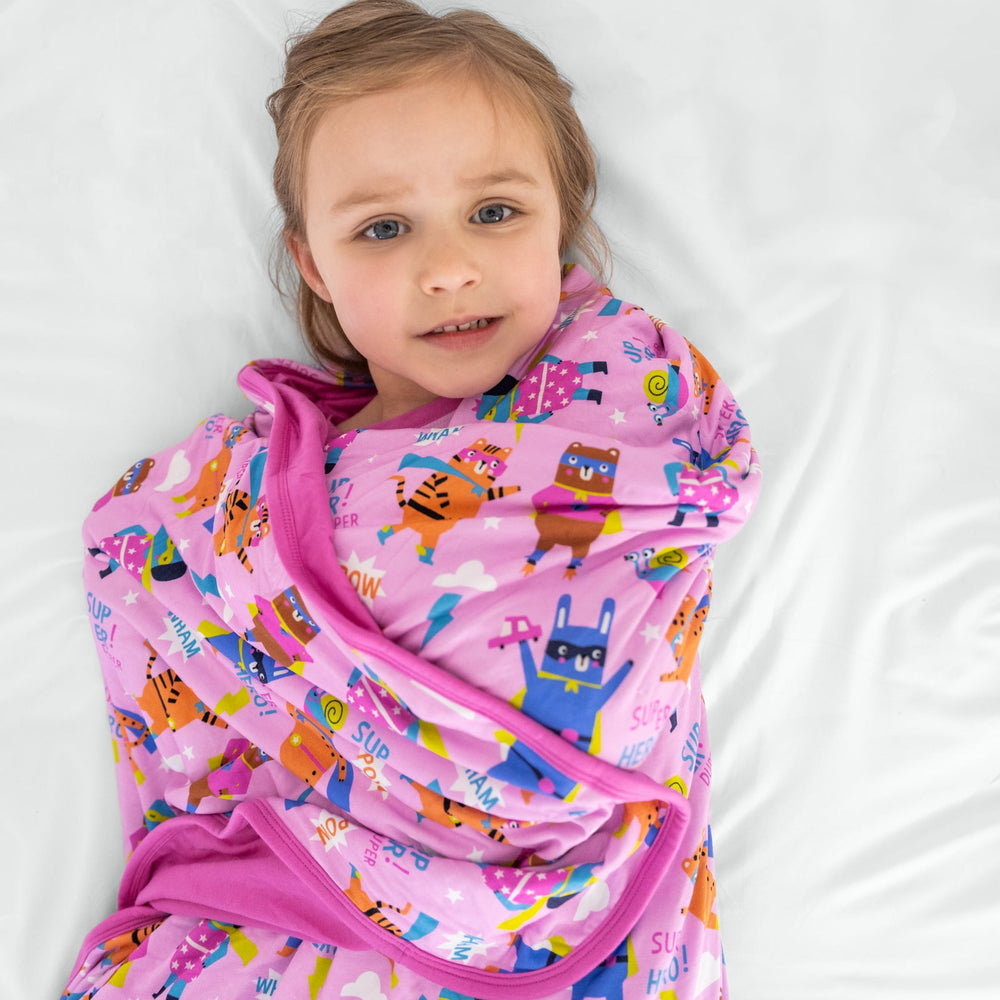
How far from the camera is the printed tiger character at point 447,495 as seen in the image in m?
0.95

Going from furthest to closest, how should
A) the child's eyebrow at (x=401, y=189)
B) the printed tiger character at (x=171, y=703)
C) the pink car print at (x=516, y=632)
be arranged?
the printed tiger character at (x=171, y=703) < the child's eyebrow at (x=401, y=189) < the pink car print at (x=516, y=632)

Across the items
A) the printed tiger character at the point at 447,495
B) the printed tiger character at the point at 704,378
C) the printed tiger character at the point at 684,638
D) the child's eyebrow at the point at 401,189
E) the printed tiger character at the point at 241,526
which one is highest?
the child's eyebrow at the point at 401,189

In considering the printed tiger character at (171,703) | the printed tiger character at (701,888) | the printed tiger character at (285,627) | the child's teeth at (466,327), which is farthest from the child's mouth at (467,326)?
the printed tiger character at (701,888)

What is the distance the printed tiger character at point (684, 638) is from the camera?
3.11 feet

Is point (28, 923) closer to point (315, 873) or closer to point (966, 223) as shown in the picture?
point (315, 873)

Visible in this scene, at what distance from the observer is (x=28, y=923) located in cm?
109

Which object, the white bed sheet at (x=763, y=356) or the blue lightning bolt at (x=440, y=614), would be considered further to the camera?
the white bed sheet at (x=763, y=356)

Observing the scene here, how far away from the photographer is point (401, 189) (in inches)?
39.4

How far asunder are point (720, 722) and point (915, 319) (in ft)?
1.77

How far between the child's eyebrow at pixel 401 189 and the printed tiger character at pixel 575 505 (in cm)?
30

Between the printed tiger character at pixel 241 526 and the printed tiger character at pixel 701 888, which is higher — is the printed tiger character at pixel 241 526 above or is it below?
above

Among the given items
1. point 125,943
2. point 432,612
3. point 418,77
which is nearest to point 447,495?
point 432,612

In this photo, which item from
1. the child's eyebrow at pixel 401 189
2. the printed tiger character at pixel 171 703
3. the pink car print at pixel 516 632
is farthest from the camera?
the printed tiger character at pixel 171 703

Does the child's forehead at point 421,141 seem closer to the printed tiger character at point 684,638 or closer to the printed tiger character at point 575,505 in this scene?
the printed tiger character at point 575,505
